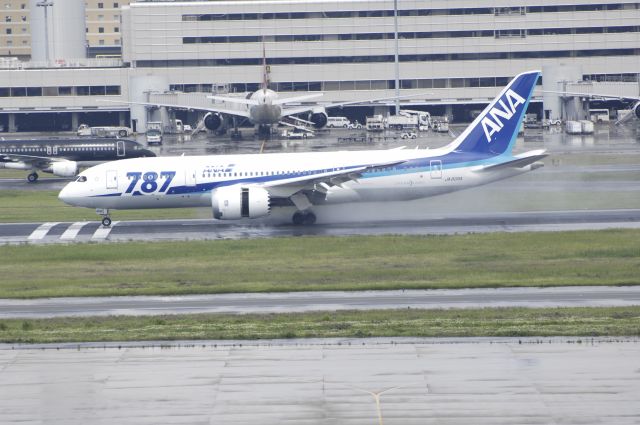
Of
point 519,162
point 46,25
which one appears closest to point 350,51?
point 46,25

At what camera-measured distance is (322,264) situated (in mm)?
41969

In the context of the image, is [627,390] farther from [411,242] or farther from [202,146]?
[202,146]

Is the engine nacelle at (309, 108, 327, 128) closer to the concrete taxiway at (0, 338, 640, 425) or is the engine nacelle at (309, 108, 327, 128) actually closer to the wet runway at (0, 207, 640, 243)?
the wet runway at (0, 207, 640, 243)

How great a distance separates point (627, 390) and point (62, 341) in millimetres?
14285

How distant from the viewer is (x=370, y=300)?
34.6m

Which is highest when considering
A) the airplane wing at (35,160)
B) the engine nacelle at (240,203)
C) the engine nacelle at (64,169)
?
the airplane wing at (35,160)

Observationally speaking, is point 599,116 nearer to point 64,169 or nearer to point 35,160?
point 64,169

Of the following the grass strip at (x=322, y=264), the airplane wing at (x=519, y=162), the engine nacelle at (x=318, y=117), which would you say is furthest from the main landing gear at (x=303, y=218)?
the engine nacelle at (x=318, y=117)

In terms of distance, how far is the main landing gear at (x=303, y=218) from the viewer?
53.8m

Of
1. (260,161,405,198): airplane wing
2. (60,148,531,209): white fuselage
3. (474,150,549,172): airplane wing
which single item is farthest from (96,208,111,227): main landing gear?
(474,150,549,172): airplane wing

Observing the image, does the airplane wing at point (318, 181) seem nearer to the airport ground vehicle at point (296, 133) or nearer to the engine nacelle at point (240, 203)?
the engine nacelle at point (240, 203)

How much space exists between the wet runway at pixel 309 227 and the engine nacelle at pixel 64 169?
26.6 metres

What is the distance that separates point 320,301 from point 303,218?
63.6 ft

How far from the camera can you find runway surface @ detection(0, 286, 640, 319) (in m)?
33.4
